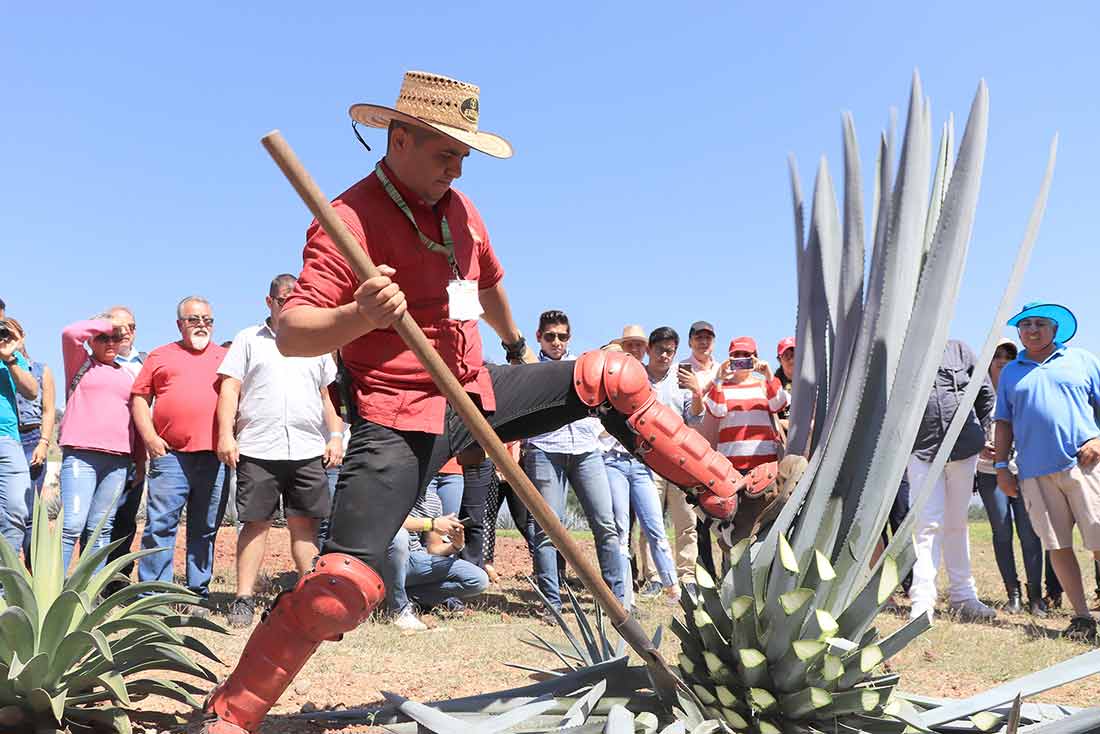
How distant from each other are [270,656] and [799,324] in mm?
1906

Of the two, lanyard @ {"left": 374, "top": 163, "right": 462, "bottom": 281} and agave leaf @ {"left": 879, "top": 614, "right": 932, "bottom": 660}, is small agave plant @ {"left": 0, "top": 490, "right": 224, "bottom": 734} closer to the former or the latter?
lanyard @ {"left": 374, "top": 163, "right": 462, "bottom": 281}

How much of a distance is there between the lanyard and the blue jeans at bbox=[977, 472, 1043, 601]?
17.9ft

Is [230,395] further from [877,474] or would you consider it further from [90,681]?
[877,474]

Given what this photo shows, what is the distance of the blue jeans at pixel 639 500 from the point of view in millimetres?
7305

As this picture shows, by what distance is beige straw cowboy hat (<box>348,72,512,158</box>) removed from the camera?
316cm

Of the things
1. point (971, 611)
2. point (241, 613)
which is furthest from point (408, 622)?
point (971, 611)

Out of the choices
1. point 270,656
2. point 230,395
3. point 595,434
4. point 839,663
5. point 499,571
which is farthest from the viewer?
point 499,571

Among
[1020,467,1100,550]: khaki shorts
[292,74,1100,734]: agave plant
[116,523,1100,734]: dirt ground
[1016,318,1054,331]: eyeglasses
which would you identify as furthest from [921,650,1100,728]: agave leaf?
[1016,318,1054,331]: eyeglasses

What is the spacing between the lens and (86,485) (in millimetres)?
6277

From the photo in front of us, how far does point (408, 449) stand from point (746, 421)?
4.34 meters

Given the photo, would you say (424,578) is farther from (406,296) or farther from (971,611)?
(971,611)

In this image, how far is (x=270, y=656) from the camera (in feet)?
10.0

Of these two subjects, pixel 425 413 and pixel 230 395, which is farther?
pixel 230 395

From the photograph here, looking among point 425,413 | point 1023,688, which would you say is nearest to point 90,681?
point 425,413
